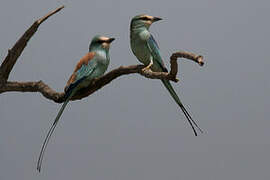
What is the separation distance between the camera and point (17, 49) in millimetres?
2342

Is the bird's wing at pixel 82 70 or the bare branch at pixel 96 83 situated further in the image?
the bird's wing at pixel 82 70

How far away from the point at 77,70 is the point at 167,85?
0.47 metres

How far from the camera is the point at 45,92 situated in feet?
7.79

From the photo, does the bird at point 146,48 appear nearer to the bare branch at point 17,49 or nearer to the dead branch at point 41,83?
the dead branch at point 41,83

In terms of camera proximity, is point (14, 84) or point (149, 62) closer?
point (149, 62)

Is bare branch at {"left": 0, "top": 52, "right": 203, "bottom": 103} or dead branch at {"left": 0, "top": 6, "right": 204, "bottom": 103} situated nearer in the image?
bare branch at {"left": 0, "top": 52, "right": 203, "bottom": 103}

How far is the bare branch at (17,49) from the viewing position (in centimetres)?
228

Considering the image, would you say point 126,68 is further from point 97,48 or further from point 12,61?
point 12,61

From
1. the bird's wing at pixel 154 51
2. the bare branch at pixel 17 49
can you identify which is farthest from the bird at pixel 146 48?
the bare branch at pixel 17 49

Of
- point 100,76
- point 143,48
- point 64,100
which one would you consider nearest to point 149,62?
point 143,48

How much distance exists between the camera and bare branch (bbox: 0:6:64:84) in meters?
2.28

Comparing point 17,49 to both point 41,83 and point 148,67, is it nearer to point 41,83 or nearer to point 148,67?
point 41,83

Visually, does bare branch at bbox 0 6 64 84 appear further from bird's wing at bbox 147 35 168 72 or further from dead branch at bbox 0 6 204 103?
bird's wing at bbox 147 35 168 72

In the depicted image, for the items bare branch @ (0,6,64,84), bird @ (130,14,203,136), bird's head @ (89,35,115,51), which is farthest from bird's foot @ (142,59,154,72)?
bare branch @ (0,6,64,84)
